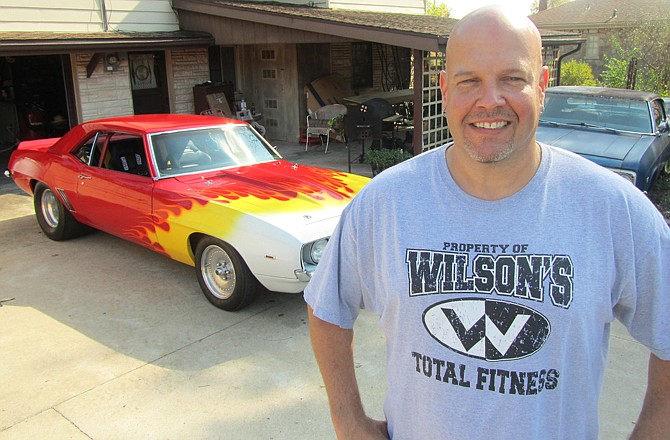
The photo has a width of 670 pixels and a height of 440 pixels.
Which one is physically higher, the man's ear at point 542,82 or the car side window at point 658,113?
the man's ear at point 542,82

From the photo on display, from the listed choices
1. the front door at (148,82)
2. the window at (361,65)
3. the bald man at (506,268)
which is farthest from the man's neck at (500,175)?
the window at (361,65)

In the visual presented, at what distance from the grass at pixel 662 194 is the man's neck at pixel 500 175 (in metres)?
6.75

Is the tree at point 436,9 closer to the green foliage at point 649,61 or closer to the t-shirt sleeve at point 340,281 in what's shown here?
the green foliage at point 649,61

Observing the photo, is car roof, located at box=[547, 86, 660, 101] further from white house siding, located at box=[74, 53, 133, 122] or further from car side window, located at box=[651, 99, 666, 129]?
white house siding, located at box=[74, 53, 133, 122]

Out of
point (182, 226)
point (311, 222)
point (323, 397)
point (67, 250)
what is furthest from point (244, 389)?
point (67, 250)

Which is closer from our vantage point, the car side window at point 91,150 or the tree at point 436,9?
the car side window at point 91,150

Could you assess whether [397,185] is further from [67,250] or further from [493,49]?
[67,250]

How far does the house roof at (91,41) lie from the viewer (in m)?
9.55

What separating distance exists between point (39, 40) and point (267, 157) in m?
5.96

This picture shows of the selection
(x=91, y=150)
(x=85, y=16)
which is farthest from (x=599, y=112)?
(x=85, y=16)

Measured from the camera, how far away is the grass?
753cm

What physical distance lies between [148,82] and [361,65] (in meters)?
5.58

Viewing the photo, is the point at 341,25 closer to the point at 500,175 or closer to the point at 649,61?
the point at 500,175

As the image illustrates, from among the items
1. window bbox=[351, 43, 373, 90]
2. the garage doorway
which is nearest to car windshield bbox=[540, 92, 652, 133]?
window bbox=[351, 43, 373, 90]
